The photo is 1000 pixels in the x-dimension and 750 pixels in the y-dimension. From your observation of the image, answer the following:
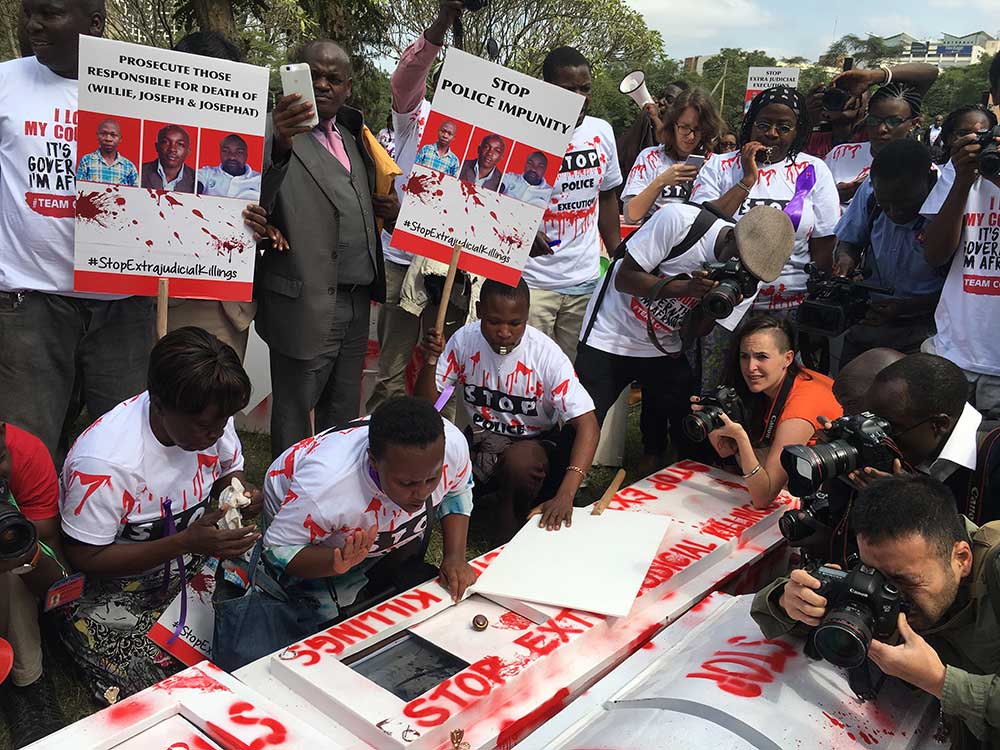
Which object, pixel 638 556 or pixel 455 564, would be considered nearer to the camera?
pixel 455 564

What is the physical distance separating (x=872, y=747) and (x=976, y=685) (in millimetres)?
322

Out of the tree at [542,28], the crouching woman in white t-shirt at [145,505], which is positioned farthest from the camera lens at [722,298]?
the tree at [542,28]

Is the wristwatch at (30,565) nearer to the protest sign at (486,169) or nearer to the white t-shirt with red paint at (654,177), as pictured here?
the protest sign at (486,169)

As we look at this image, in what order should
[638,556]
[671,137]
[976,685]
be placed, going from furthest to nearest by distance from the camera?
[671,137] < [638,556] < [976,685]

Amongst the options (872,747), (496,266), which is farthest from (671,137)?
(872,747)

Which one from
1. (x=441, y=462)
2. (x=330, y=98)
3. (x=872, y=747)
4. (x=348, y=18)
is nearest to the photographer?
(x=872, y=747)

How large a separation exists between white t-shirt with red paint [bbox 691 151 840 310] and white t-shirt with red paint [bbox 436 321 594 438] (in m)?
1.24

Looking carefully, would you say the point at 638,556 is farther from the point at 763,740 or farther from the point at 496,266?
the point at 496,266

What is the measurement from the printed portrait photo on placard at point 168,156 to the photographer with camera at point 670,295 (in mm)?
1972

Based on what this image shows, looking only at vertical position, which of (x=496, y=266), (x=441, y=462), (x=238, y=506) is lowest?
(x=238, y=506)

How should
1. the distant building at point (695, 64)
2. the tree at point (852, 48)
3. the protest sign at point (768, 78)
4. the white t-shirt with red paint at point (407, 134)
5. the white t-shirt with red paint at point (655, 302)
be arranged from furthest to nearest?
1. the tree at point (852, 48)
2. the distant building at point (695, 64)
3. the protest sign at point (768, 78)
4. the white t-shirt with red paint at point (407, 134)
5. the white t-shirt with red paint at point (655, 302)

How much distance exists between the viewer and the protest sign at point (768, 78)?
706cm

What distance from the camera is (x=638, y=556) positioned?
2990 millimetres

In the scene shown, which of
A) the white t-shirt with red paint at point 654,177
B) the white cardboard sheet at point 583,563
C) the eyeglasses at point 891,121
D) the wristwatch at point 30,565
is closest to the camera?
the wristwatch at point 30,565
